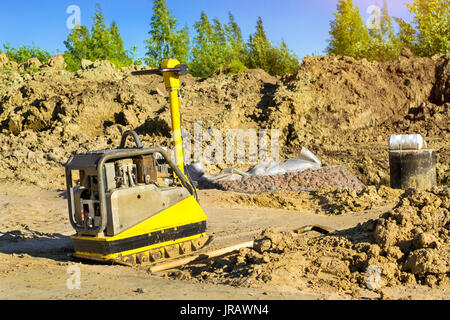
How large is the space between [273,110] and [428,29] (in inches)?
413

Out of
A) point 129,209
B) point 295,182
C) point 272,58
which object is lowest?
point 295,182

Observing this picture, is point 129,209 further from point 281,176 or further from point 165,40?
point 165,40

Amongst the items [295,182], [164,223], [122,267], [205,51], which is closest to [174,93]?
[164,223]

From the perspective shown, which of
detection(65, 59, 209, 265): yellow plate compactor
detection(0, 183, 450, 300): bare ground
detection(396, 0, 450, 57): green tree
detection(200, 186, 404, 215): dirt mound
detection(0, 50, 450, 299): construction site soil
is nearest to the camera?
detection(0, 183, 450, 300): bare ground

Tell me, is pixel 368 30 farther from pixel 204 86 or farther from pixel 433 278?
pixel 433 278

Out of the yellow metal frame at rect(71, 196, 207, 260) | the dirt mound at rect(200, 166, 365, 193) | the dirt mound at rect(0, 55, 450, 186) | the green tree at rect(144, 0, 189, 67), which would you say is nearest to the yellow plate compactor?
the yellow metal frame at rect(71, 196, 207, 260)

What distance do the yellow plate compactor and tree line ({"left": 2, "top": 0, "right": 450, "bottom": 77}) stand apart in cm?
1615

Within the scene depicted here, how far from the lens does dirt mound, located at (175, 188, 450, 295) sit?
15.5 feet

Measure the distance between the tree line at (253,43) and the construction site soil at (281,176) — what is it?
12.5 ft

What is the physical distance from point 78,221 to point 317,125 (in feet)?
40.5

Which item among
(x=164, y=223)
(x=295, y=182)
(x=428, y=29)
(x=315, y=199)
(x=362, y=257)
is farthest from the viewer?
(x=428, y=29)

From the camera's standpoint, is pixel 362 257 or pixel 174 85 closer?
pixel 362 257

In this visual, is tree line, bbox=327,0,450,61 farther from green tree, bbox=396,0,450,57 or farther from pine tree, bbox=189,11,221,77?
pine tree, bbox=189,11,221,77

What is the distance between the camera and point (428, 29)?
22.7 meters
